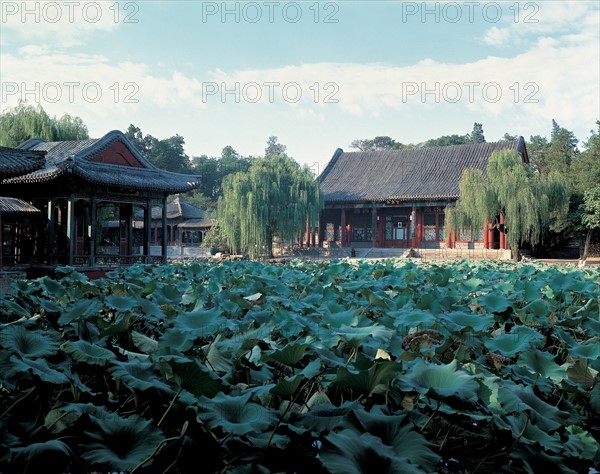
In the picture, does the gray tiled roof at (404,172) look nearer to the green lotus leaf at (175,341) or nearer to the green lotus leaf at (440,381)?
the green lotus leaf at (175,341)

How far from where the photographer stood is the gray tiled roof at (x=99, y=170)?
15.0 m

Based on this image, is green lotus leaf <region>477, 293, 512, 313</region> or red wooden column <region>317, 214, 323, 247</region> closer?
green lotus leaf <region>477, 293, 512, 313</region>

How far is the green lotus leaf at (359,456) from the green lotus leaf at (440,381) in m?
0.26

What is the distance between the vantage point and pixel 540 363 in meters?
1.87

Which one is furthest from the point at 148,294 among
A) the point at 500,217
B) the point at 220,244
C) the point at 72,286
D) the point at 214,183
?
the point at 214,183

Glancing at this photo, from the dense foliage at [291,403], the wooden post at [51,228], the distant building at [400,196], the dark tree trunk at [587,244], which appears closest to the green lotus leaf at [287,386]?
the dense foliage at [291,403]

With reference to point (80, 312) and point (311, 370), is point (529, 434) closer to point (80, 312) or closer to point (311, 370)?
point (311, 370)

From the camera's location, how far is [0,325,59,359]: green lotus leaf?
5.27ft

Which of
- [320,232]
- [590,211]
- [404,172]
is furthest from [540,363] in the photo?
[404,172]

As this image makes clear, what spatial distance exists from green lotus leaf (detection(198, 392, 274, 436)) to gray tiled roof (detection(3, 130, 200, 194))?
47.5 ft

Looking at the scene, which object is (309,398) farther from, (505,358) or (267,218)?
(267,218)

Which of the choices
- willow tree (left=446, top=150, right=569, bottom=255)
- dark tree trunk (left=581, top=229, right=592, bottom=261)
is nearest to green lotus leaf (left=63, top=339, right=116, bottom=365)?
willow tree (left=446, top=150, right=569, bottom=255)

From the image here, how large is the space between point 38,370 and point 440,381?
0.96 m

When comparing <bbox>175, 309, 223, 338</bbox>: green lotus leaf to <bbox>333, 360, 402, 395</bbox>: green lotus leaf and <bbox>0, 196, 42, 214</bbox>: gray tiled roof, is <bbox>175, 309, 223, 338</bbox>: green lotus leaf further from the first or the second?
<bbox>0, 196, 42, 214</bbox>: gray tiled roof
